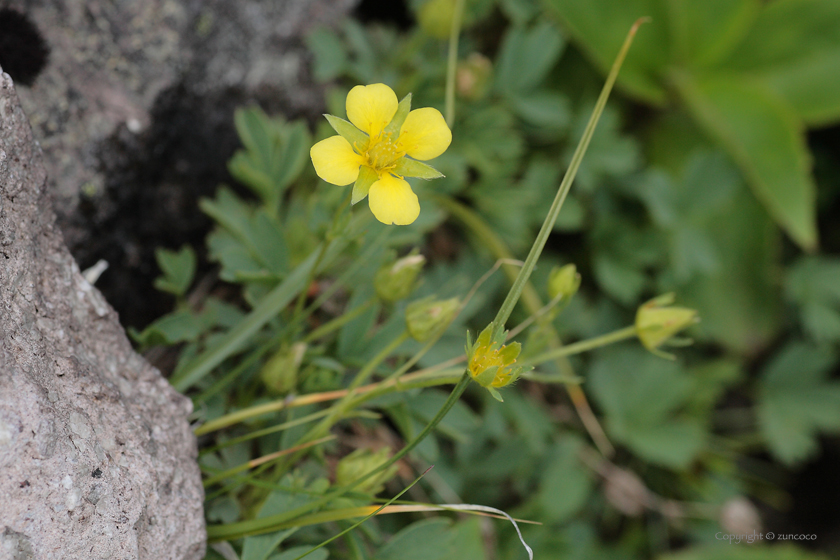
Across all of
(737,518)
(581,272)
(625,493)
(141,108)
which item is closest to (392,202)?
(141,108)

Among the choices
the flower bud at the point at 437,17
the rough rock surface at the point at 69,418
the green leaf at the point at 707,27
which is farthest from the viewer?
the green leaf at the point at 707,27

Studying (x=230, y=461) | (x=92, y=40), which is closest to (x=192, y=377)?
(x=230, y=461)

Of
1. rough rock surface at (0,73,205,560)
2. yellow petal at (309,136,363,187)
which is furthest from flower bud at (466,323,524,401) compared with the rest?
rough rock surface at (0,73,205,560)

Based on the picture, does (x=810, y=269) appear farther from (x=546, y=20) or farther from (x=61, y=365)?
(x=61, y=365)

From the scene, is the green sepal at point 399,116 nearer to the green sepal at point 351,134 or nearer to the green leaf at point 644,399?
the green sepal at point 351,134

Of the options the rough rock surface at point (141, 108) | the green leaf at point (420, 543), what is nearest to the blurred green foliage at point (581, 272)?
the green leaf at point (420, 543)

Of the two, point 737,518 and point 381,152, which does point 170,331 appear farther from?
point 737,518

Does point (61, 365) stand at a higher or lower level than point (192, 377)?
higher

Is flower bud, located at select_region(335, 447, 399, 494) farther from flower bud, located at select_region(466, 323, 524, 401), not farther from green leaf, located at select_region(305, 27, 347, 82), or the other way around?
green leaf, located at select_region(305, 27, 347, 82)
